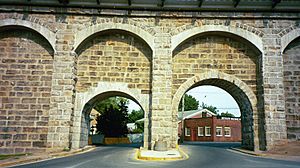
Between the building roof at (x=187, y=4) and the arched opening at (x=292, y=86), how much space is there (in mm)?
1952

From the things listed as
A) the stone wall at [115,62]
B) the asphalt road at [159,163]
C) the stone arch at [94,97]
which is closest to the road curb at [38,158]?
the asphalt road at [159,163]

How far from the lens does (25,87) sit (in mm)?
12906

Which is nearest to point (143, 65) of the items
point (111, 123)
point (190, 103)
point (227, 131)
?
point (111, 123)

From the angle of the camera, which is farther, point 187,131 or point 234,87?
point 187,131

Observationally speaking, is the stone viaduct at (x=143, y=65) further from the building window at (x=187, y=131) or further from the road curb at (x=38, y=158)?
the building window at (x=187, y=131)

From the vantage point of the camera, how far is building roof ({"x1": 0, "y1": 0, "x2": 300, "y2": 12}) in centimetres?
1323

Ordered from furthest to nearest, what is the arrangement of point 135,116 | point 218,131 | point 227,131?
1. point 135,116
2. point 227,131
3. point 218,131

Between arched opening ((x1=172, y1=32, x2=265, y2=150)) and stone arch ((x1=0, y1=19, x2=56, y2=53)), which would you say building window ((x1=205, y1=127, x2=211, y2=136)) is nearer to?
arched opening ((x1=172, y1=32, x2=265, y2=150))

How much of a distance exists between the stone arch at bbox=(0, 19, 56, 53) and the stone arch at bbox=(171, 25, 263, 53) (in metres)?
5.93

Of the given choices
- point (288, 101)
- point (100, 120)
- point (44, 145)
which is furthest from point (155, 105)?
point (100, 120)

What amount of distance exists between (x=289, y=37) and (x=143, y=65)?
7381 mm

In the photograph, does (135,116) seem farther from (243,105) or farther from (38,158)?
(38,158)

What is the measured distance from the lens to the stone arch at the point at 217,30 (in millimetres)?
13219

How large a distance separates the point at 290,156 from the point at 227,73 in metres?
4.74
